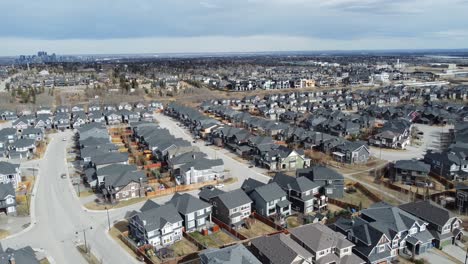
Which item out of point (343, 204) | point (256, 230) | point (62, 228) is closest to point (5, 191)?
point (62, 228)

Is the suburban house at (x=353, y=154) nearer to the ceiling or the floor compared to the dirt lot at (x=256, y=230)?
nearer to the ceiling

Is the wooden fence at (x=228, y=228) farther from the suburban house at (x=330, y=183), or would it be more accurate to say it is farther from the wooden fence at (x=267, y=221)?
the suburban house at (x=330, y=183)

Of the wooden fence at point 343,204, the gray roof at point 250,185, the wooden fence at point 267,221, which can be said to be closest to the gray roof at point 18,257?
the wooden fence at point 267,221

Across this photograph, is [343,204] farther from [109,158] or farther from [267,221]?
[109,158]

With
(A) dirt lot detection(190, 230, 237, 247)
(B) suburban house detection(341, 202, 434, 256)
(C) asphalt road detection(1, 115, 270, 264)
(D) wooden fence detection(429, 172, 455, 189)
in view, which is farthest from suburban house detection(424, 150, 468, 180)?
(A) dirt lot detection(190, 230, 237, 247)

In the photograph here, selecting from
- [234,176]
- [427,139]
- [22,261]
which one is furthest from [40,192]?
[427,139]

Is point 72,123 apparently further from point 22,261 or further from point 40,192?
point 22,261
